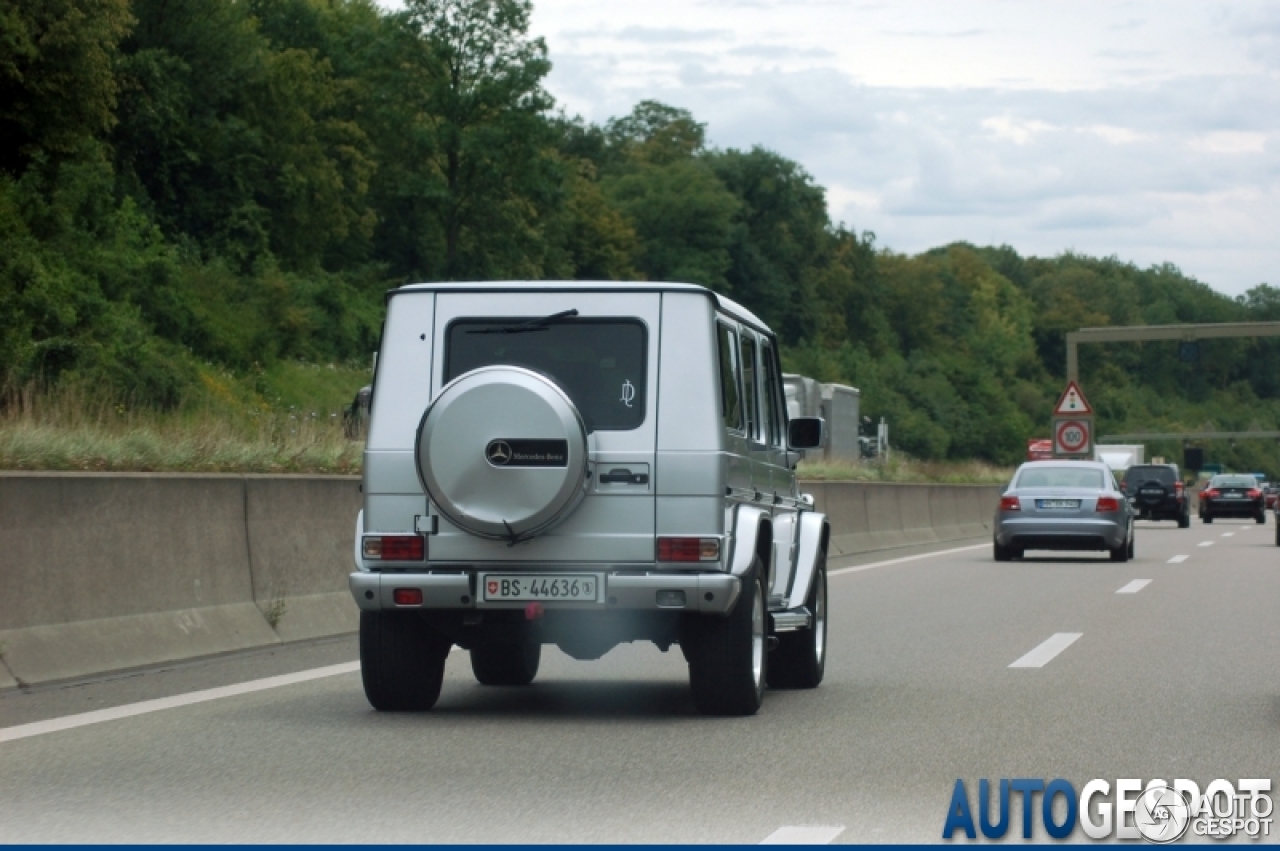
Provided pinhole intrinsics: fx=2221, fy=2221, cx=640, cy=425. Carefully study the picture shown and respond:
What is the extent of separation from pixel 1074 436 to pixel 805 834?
37286mm

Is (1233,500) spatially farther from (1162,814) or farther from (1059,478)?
(1162,814)

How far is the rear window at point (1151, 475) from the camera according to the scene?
54781mm

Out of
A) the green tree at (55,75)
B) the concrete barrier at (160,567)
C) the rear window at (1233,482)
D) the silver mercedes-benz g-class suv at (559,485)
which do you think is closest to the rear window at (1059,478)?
the concrete barrier at (160,567)

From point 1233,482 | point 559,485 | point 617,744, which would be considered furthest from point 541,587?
point 1233,482

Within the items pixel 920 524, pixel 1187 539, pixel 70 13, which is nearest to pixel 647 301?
pixel 920 524

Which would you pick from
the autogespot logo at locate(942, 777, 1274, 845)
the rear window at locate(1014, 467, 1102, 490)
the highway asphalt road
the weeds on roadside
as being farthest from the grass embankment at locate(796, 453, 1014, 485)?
the autogespot logo at locate(942, 777, 1274, 845)

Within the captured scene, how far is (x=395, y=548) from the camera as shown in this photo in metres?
10.2

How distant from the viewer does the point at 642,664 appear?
13.5 m

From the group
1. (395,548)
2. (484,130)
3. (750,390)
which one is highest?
(484,130)

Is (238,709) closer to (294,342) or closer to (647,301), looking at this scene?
(647,301)

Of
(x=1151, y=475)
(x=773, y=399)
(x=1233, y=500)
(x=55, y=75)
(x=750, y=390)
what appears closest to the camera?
(x=750, y=390)

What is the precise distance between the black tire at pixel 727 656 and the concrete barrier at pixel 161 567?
3.34m

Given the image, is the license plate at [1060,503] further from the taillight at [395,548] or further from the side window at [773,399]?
the taillight at [395,548]

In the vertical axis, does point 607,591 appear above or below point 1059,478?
above
